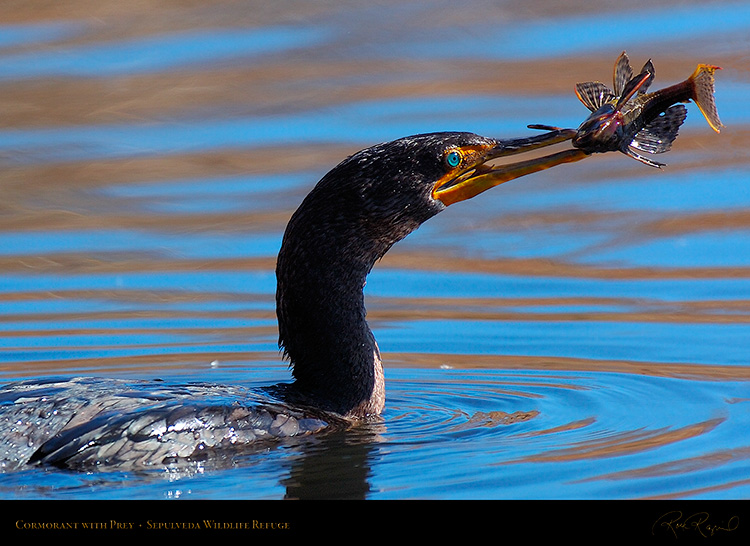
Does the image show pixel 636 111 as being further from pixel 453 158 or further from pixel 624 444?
pixel 624 444

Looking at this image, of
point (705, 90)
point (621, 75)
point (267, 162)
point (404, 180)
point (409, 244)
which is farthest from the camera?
point (267, 162)

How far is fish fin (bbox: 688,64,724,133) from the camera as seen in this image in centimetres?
641

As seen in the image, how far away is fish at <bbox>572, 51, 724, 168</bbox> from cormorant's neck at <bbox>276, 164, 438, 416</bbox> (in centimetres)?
101

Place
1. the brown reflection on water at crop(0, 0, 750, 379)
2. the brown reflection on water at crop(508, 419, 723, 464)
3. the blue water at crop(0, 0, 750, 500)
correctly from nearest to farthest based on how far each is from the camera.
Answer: the brown reflection on water at crop(508, 419, 723, 464) < the blue water at crop(0, 0, 750, 500) < the brown reflection on water at crop(0, 0, 750, 379)

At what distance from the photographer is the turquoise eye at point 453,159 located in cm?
686

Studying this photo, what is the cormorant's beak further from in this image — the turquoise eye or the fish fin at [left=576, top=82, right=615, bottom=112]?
the fish fin at [left=576, top=82, right=615, bottom=112]

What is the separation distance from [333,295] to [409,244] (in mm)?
4045

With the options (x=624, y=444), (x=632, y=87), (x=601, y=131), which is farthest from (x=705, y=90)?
(x=624, y=444)

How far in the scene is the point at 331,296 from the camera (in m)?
6.95

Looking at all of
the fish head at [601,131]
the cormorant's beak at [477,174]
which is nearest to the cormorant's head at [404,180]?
the cormorant's beak at [477,174]

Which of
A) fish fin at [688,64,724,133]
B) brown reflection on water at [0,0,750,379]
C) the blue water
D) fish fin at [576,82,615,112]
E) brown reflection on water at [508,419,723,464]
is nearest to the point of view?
brown reflection on water at [508,419,723,464]

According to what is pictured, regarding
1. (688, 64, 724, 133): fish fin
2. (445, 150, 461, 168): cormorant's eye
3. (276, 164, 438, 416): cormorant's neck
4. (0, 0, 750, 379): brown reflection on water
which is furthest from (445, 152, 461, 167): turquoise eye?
(0, 0, 750, 379): brown reflection on water

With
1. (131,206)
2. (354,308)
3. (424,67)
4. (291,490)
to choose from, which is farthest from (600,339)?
(424,67)
